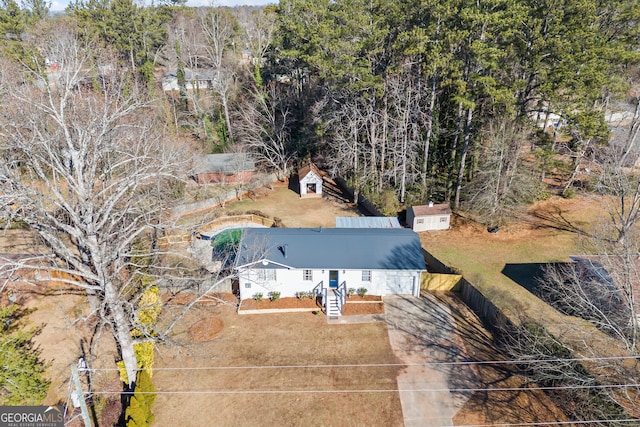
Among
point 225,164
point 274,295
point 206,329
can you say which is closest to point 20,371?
point 206,329

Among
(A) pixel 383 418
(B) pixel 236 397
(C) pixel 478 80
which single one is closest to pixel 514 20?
(C) pixel 478 80

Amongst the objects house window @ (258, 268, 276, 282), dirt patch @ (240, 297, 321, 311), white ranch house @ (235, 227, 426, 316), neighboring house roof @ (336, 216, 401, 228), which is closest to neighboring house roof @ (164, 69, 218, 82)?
neighboring house roof @ (336, 216, 401, 228)

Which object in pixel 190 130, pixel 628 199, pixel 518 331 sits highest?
pixel 190 130

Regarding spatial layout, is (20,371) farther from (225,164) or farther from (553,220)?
(553,220)

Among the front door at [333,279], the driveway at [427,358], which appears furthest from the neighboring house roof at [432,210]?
the front door at [333,279]

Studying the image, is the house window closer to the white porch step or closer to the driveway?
the white porch step

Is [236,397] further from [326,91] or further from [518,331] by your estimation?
[326,91]
